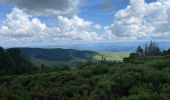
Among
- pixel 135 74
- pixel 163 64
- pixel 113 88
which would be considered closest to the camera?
pixel 113 88

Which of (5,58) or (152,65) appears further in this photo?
(5,58)

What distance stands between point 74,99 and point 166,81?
20.2 metres

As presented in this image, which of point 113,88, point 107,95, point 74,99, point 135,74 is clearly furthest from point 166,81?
point 74,99

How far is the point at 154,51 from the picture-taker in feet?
565

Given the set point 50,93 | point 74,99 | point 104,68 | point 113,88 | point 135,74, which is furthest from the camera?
point 104,68

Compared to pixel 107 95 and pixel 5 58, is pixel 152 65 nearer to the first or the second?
pixel 107 95

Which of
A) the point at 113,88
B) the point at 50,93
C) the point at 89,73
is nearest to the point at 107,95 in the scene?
the point at 113,88

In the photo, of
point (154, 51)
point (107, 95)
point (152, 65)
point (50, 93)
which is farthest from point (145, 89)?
point (154, 51)

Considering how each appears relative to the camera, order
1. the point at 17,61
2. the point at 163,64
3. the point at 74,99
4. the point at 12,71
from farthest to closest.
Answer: the point at 17,61, the point at 12,71, the point at 163,64, the point at 74,99

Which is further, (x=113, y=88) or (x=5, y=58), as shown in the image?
(x=5, y=58)

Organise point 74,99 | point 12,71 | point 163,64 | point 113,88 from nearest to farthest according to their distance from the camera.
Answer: point 74,99
point 113,88
point 163,64
point 12,71

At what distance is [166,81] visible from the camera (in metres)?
52.8

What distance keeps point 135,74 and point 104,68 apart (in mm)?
18166

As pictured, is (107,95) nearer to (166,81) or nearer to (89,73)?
(166,81)
